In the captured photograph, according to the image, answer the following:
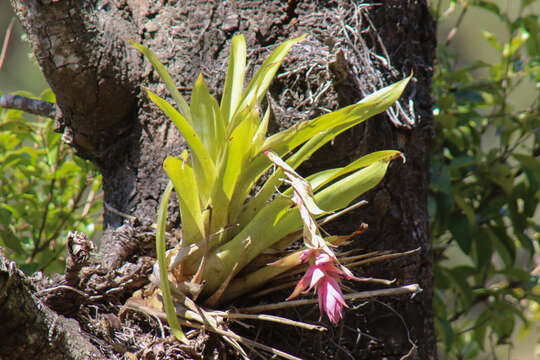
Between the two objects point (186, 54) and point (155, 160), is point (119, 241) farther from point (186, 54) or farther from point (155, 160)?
point (186, 54)

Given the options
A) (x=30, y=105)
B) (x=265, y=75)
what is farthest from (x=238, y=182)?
(x=30, y=105)

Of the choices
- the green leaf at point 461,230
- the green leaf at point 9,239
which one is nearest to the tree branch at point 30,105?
the green leaf at point 9,239

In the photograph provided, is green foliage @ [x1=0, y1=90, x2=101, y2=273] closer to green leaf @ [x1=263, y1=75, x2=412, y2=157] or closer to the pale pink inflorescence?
green leaf @ [x1=263, y1=75, x2=412, y2=157]

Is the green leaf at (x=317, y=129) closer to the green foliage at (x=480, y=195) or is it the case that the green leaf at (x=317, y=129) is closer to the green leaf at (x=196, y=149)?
the green leaf at (x=196, y=149)

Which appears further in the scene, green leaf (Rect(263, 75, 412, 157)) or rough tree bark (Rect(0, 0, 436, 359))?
rough tree bark (Rect(0, 0, 436, 359))

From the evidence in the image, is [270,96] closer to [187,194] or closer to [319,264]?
[187,194]

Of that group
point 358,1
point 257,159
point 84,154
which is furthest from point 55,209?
point 358,1

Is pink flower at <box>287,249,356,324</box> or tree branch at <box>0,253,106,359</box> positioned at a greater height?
tree branch at <box>0,253,106,359</box>

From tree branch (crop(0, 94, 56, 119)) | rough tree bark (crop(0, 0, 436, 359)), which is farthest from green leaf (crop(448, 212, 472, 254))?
tree branch (crop(0, 94, 56, 119))
